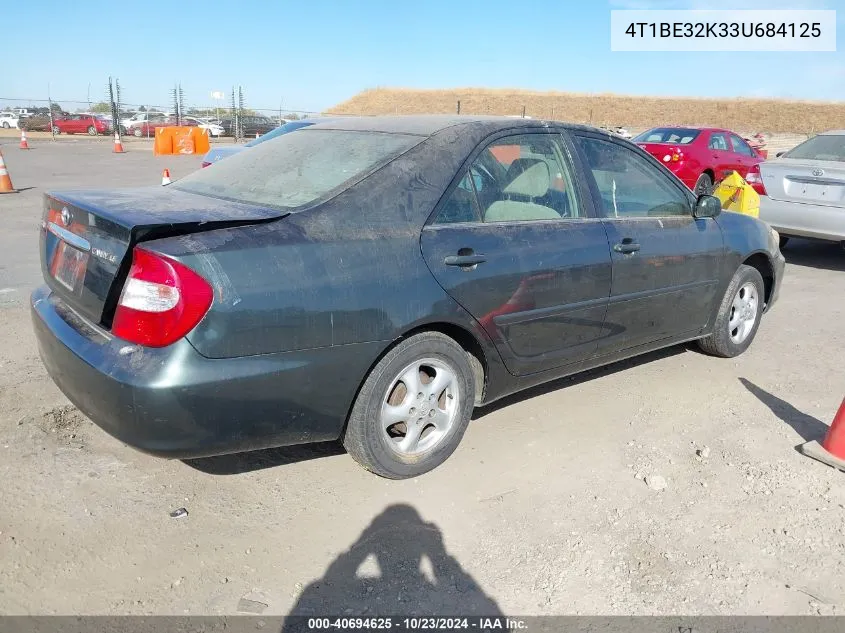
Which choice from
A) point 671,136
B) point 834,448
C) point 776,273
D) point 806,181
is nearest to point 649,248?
point 834,448

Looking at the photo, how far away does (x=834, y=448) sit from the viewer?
3.48 meters

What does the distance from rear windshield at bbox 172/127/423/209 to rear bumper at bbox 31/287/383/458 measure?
0.70m

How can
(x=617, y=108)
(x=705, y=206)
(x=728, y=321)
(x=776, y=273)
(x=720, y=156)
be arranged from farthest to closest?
(x=617, y=108) < (x=720, y=156) < (x=776, y=273) < (x=728, y=321) < (x=705, y=206)

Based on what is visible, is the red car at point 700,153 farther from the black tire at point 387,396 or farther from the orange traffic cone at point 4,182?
the orange traffic cone at point 4,182

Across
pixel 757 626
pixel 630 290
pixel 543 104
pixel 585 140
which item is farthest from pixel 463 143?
pixel 543 104

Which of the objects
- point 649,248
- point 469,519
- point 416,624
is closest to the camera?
point 416,624

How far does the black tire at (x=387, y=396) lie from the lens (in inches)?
116

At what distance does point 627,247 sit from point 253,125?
37.1 m

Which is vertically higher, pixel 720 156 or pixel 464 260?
pixel 720 156

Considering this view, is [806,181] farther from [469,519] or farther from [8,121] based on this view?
[8,121]

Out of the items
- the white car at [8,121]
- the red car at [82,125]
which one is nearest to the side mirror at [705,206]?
the red car at [82,125]

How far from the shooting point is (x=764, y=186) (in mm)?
8445

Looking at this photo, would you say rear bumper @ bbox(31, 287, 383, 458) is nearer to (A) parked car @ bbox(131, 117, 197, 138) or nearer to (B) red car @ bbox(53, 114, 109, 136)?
(B) red car @ bbox(53, 114, 109, 136)

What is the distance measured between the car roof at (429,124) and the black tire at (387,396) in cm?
104
